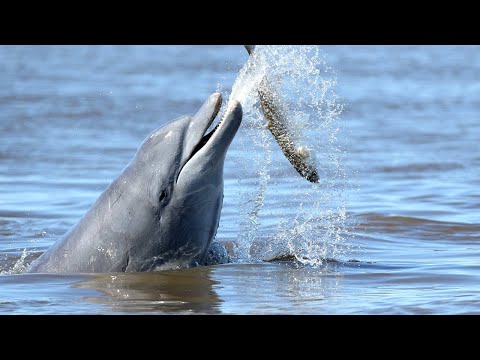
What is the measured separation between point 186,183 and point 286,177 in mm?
6358

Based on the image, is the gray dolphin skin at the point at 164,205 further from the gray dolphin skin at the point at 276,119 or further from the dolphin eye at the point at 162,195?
the gray dolphin skin at the point at 276,119

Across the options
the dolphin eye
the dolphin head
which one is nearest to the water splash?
the dolphin head

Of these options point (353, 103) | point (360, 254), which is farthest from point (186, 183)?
point (353, 103)

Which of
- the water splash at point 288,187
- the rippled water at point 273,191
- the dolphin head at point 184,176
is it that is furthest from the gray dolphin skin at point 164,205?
the water splash at point 288,187

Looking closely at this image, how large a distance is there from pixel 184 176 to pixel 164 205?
0.84 ft

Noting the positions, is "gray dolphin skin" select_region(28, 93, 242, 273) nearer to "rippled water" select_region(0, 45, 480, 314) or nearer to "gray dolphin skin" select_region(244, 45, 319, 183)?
"rippled water" select_region(0, 45, 480, 314)

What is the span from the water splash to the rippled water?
0.04 metres

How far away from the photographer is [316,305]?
276 inches

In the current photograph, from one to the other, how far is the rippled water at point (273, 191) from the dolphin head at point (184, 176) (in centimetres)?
40

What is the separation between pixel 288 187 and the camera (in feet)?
42.9

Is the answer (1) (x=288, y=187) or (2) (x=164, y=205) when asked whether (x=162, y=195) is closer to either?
(2) (x=164, y=205)

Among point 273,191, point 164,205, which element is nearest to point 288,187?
point 273,191

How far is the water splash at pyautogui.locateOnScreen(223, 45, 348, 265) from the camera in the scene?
7863 millimetres

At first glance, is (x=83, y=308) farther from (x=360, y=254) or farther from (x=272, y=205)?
(x=272, y=205)
